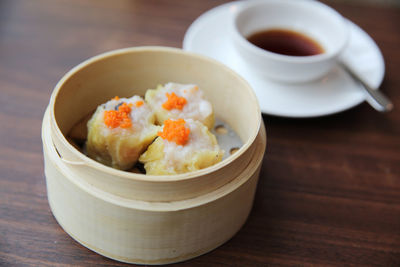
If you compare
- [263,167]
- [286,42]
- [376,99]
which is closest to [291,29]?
[286,42]

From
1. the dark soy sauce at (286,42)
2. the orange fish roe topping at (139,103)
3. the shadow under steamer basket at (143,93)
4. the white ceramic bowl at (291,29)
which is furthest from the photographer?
the dark soy sauce at (286,42)

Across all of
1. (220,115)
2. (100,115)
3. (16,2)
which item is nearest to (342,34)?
(220,115)

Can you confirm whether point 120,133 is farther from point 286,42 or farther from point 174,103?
point 286,42

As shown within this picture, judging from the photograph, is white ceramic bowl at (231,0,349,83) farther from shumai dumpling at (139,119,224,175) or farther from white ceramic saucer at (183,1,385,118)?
shumai dumpling at (139,119,224,175)

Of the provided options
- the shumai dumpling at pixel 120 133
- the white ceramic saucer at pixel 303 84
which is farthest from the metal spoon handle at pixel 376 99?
the shumai dumpling at pixel 120 133

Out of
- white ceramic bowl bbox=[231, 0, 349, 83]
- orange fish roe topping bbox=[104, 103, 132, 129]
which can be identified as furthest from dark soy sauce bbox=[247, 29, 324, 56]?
orange fish roe topping bbox=[104, 103, 132, 129]

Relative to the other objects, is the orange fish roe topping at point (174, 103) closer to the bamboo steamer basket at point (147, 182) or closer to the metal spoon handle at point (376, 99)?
the bamboo steamer basket at point (147, 182)

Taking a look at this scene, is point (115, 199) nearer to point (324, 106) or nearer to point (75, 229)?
point (75, 229)
